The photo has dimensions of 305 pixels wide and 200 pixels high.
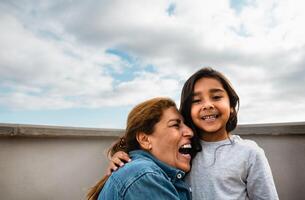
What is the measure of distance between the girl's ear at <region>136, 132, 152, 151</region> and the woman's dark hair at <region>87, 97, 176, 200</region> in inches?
0.8

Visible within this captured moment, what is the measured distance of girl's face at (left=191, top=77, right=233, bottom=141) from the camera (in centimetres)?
183

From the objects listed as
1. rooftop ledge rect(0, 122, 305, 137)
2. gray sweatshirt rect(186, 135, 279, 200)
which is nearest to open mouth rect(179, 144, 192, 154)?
gray sweatshirt rect(186, 135, 279, 200)

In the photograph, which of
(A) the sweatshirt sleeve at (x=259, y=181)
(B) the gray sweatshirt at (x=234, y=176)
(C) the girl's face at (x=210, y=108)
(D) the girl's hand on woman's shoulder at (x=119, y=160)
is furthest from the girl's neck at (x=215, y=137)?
(D) the girl's hand on woman's shoulder at (x=119, y=160)

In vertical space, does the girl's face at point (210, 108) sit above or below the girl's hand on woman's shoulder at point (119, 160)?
above

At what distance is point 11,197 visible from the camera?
2.41 meters

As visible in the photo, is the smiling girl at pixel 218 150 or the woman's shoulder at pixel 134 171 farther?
the smiling girl at pixel 218 150

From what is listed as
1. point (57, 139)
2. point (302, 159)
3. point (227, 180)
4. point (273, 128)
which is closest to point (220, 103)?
point (227, 180)

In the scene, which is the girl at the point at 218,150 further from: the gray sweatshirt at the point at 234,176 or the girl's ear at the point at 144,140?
the girl's ear at the point at 144,140

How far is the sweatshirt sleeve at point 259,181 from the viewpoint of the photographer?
1.66 meters

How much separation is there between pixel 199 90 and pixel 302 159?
4.48 feet

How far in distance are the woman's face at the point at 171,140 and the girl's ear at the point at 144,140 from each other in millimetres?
19

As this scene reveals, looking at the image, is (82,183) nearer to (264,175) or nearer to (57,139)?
(57,139)

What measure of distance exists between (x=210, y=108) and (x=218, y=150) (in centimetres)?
27

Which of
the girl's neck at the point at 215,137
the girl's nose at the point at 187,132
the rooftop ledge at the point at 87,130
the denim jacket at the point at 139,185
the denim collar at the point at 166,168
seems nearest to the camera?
the denim jacket at the point at 139,185
